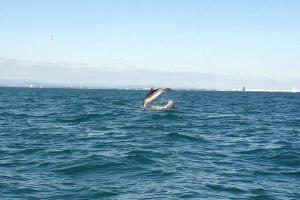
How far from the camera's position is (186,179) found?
55.9 feet

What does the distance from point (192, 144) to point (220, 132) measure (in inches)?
276

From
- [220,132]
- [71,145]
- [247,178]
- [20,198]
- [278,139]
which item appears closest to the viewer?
[20,198]

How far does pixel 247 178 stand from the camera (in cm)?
1739

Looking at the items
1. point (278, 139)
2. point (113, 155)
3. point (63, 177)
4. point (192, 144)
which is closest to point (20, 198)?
point (63, 177)

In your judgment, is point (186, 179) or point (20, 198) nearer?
point (20, 198)

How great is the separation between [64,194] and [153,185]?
10.4ft

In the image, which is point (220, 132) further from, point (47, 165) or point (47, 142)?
point (47, 165)

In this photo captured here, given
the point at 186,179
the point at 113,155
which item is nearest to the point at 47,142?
the point at 113,155

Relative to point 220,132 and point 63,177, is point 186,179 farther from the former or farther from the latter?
point 220,132

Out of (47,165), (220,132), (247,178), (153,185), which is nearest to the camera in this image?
(153,185)

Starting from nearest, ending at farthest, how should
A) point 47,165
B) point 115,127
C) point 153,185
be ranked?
point 153,185
point 47,165
point 115,127

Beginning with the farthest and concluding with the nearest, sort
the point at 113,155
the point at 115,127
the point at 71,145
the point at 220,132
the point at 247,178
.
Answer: the point at 115,127, the point at 220,132, the point at 71,145, the point at 113,155, the point at 247,178

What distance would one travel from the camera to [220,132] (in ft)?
108

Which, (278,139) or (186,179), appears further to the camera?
(278,139)
